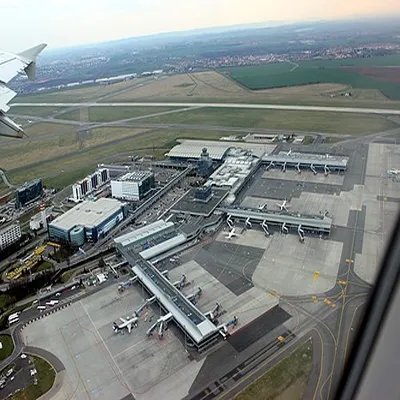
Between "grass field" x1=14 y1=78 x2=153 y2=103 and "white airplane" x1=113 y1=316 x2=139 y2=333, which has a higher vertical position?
"white airplane" x1=113 y1=316 x2=139 y2=333

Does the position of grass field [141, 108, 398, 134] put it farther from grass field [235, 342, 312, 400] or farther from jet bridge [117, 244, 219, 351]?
grass field [235, 342, 312, 400]

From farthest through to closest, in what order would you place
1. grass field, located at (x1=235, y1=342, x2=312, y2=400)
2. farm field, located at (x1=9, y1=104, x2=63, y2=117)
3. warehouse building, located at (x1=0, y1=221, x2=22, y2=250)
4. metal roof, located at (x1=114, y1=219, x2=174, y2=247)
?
1. farm field, located at (x1=9, y1=104, x2=63, y2=117)
2. warehouse building, located at (x1=0, y1=221, x2=22, y2=250)
3. metal roof, located at (x1=114, y1=219, x2=174, y2=247)
4. grass field, located at (x1=235, y1=342, x2=312, y2=400)

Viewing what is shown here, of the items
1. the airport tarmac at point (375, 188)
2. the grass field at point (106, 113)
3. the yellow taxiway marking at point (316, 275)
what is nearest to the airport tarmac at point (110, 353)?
the yellow taxiway marking at point (316, 275)

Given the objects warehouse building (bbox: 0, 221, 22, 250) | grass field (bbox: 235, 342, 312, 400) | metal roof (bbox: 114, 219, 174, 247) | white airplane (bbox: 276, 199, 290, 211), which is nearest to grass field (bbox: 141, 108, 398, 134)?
white airplane (bbox: 276, 199, 290, 211)

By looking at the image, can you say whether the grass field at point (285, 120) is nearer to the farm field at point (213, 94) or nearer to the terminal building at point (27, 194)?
→ the farm field at point (213, 94)

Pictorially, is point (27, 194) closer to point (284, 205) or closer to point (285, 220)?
point (284, 205)

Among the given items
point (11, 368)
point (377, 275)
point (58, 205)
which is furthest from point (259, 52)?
point (377, 275)

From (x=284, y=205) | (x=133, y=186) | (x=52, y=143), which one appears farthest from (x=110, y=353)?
(x=52, y=143)
